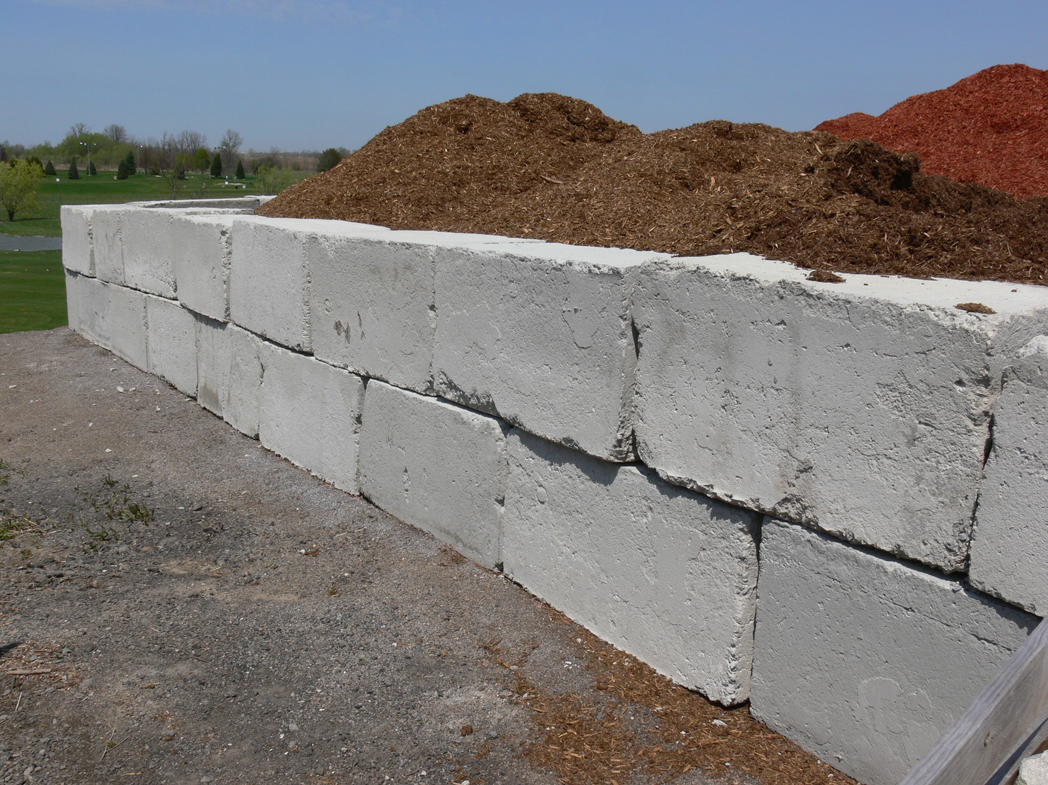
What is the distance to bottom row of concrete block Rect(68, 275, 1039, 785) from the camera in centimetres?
265

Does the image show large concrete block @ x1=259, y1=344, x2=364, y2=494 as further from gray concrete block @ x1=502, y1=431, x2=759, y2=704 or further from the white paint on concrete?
the white paint on concrete

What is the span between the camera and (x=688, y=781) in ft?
9.44

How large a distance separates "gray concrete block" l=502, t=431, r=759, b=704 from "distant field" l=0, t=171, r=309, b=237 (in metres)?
9.45

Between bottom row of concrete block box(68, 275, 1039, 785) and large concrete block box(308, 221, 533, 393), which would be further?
large concrete block box(308, 221, 533, 393)

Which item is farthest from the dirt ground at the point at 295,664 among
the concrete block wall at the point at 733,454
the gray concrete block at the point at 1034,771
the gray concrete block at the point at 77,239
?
the gray concrete block at the point at 77,239

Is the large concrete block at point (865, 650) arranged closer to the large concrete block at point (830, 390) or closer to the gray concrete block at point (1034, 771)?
the large concrete block at point (830, 390)

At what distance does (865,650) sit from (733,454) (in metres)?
0.77

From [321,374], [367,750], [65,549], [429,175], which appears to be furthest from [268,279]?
[367,750]

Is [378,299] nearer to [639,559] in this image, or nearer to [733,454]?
[639,559]

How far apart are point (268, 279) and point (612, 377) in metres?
3.31

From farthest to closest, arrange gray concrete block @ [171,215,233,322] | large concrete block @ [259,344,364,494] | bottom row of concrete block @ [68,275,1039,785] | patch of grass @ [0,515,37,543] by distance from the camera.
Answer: gray concrete block @ [171,215,233,322]
large concrete block @ [259,344,364,494]
patch of grass @ [0,515,37,543]
bottom row of concrete block @ [68,275,1039,785]

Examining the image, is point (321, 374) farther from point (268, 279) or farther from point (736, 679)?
point (736, 679)

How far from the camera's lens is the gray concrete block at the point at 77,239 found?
922 cm

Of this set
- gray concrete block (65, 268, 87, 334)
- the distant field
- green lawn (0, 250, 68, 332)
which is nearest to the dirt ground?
gray concrete block (65, 268, 87, 334)
